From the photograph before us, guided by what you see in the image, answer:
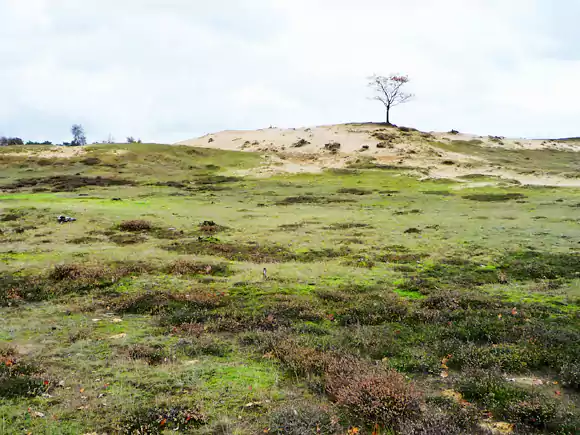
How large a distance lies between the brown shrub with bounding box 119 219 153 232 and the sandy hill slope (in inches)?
1981

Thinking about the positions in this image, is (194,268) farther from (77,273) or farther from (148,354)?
(148,354)

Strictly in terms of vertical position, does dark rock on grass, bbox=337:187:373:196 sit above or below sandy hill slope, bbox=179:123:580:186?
below

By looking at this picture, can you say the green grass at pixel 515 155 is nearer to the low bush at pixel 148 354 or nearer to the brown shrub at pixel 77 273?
the brown shrub at pixel 77 273

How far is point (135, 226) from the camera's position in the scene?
26094 millimetres

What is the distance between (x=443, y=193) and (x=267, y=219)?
91.1ft

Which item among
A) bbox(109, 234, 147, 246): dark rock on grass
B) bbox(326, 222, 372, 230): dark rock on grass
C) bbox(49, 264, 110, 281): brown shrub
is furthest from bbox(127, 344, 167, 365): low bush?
bbox(326, 222, 372, 230): dark rock on grass

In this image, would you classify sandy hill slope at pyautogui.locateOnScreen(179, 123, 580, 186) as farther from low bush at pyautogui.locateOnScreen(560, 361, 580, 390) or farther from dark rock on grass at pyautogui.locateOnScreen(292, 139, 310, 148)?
low bush at pyautogui.locateOnScreen(560, 361, 580, 390)

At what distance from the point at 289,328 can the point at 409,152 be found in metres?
87.7

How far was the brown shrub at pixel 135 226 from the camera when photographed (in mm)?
25781

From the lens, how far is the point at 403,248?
829 inches

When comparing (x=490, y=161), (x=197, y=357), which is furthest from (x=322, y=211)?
(x=490, y=161)

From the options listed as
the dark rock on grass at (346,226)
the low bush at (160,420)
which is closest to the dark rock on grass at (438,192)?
the dark rock on grass at (346,226)

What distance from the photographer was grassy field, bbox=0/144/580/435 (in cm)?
721

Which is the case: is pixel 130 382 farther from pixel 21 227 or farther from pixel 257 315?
pixel 21 227
